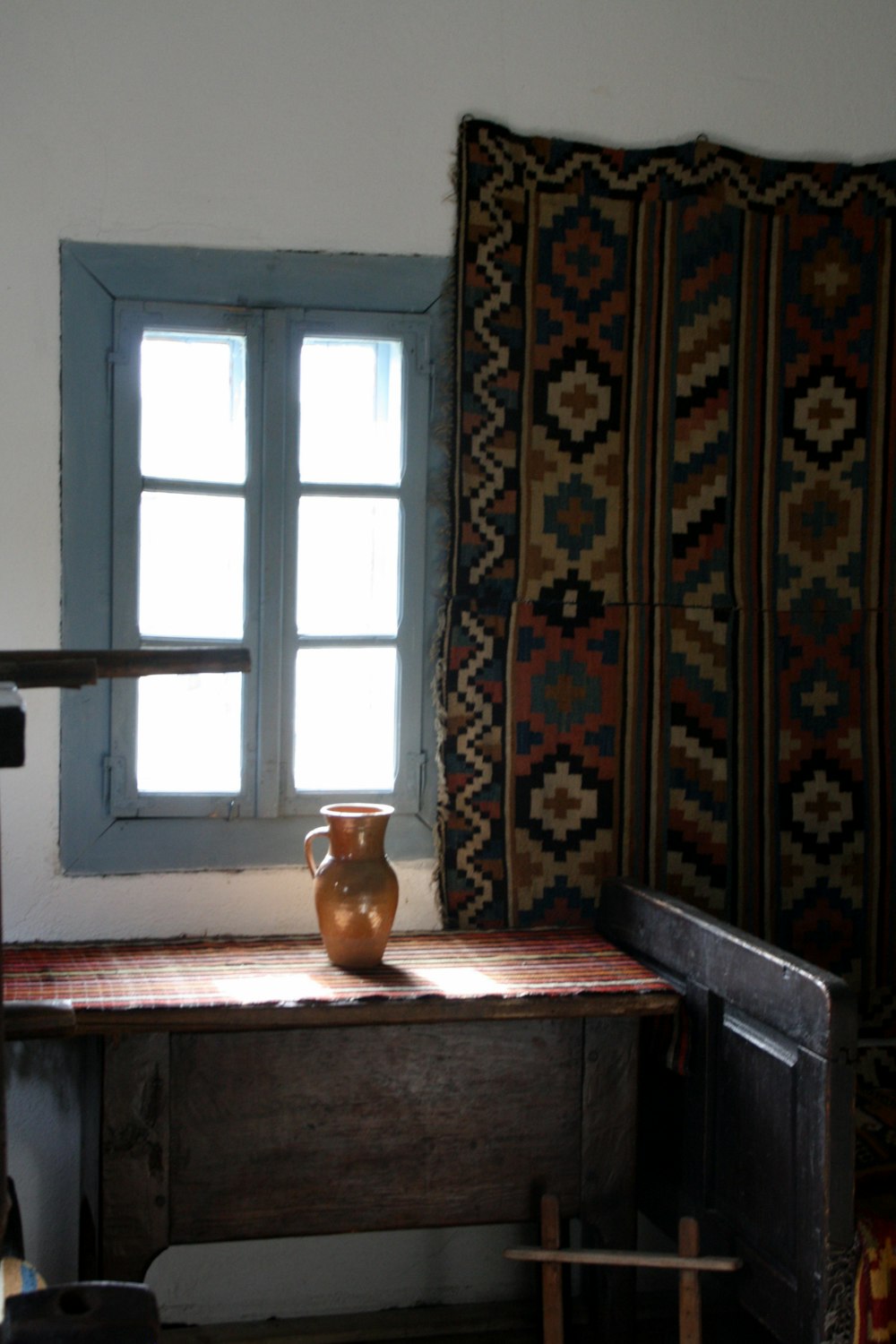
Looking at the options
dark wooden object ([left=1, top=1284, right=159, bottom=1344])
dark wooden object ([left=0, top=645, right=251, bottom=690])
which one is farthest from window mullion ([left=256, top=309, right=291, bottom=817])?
dark wooden object ([left=1, top=1284, right=159, bottom=1344])

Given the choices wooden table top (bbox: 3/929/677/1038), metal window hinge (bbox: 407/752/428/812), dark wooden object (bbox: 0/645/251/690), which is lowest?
wooden table top (bbox: 3/929/677/1038)

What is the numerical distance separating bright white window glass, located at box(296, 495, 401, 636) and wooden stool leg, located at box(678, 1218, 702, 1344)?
A: 1.33 meters

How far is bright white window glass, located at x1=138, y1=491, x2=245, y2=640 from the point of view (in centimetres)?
288

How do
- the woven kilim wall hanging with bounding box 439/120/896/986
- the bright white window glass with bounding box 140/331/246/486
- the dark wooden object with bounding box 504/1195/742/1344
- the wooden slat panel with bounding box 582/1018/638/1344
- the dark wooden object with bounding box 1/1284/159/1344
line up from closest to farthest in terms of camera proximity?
the dark wooden object with bounding box 1/1284/159/1344 → the dark wooden object with bounding box 504/1195/742/1344 → the wooden slat panel with bounding box 582/1018/638/1344 → the bright white window glass with bounding box 140/331/246/486 → the woven kilim wall hanging with bounding box 439/120/896/986

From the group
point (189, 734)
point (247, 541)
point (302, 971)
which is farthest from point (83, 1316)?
point (247, 541)

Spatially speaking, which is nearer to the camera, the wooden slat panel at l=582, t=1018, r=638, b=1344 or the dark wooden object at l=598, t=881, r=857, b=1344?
the dark wooden object at l=598, t=881, r=857, b=1344

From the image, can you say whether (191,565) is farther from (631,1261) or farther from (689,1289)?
(689,1289)

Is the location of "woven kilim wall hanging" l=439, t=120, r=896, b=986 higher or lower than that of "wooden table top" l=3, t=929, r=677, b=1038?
higher

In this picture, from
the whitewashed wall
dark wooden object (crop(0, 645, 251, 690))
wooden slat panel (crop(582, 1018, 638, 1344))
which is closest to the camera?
dark wooden object (crop(0, 645, 251, 690))

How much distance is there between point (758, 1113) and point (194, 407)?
5.79 ft

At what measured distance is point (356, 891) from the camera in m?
2.55

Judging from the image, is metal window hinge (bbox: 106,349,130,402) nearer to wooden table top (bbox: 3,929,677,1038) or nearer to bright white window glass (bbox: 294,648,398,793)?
bright white window glass (bbox: 294,648,398,793)

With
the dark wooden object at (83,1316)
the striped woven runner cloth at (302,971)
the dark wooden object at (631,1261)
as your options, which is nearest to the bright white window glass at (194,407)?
the striped woven runner cloth at (302,971)

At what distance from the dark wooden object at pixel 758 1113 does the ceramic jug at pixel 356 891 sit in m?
0.54
